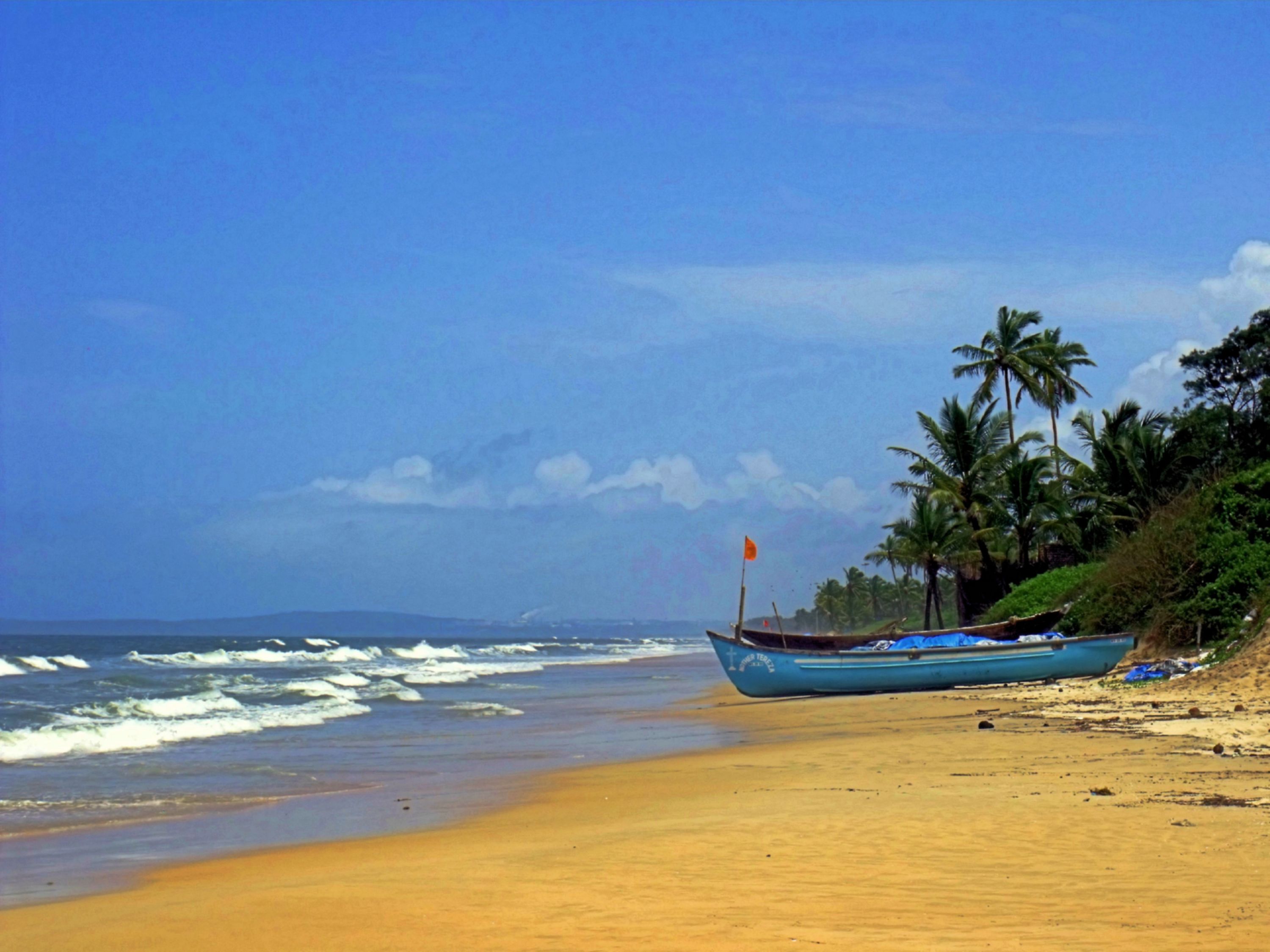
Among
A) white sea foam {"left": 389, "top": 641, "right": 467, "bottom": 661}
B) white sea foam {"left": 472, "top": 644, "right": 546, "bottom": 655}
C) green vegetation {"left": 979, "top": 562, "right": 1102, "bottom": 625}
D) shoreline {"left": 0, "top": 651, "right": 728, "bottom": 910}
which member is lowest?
white sea foam {"left": 472, "top": 644, "right": 546, "bottom": 655}

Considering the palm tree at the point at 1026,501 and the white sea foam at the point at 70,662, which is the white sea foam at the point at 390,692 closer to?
the palm tree at the point at 1026,501

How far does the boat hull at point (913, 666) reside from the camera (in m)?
22.3

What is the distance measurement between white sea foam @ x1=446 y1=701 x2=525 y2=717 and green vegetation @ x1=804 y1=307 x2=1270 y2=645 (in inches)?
519

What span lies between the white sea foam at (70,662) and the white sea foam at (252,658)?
296cm

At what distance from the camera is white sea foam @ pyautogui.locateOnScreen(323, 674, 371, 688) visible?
114 feet

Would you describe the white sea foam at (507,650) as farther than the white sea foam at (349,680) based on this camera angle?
Answer: Yes

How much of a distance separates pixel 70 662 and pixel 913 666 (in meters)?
55.2

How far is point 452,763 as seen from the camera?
50.2 feet

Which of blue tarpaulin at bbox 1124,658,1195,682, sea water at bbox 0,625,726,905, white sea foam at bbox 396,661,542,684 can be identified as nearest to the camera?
sea water at bbox 0,625,726,905

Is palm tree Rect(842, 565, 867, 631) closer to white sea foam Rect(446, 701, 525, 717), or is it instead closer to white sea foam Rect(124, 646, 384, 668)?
white sea foam Rect(124, 646, 384, 668)

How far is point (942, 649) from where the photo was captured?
23.3 meters

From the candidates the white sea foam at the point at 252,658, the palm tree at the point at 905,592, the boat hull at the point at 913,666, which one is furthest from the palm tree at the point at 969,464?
the palm tree at the point at 905,592

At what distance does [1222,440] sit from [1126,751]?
3096cm

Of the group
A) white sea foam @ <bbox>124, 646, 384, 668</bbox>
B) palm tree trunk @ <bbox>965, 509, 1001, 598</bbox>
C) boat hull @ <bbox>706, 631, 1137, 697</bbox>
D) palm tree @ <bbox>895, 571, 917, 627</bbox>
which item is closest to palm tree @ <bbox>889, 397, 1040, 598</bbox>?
palm tree trunk @ <bbox>965, 509, 1001, 598</bbox>
